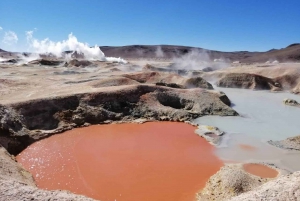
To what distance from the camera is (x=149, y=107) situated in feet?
70.7

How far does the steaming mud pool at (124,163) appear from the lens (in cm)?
1082

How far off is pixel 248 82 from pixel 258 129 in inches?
799

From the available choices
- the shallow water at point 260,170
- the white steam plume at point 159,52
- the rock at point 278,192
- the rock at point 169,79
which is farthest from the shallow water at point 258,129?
the white steam plume at point 159,52

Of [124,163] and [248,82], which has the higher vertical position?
[248,82]

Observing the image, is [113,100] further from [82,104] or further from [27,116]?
[27,116]

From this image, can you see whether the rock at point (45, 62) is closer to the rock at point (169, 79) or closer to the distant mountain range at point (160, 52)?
the rock at point (169, 79)

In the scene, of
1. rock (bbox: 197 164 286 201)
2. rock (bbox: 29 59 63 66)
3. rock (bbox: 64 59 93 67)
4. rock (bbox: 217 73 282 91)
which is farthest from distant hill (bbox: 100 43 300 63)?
rock (bbox: 197 164 286 201)

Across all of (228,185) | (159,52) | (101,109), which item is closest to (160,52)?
(159,52)

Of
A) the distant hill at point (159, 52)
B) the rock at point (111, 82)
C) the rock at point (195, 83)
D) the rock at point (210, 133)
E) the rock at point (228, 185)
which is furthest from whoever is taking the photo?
the distant hill at point (159, 52)

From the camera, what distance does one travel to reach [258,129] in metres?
19.3

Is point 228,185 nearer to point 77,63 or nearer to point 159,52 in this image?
point 77,63

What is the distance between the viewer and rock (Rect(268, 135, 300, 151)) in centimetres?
1551

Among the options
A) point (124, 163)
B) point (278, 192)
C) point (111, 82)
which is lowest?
point (124, 163)

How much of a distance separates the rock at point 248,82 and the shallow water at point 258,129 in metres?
6.24
